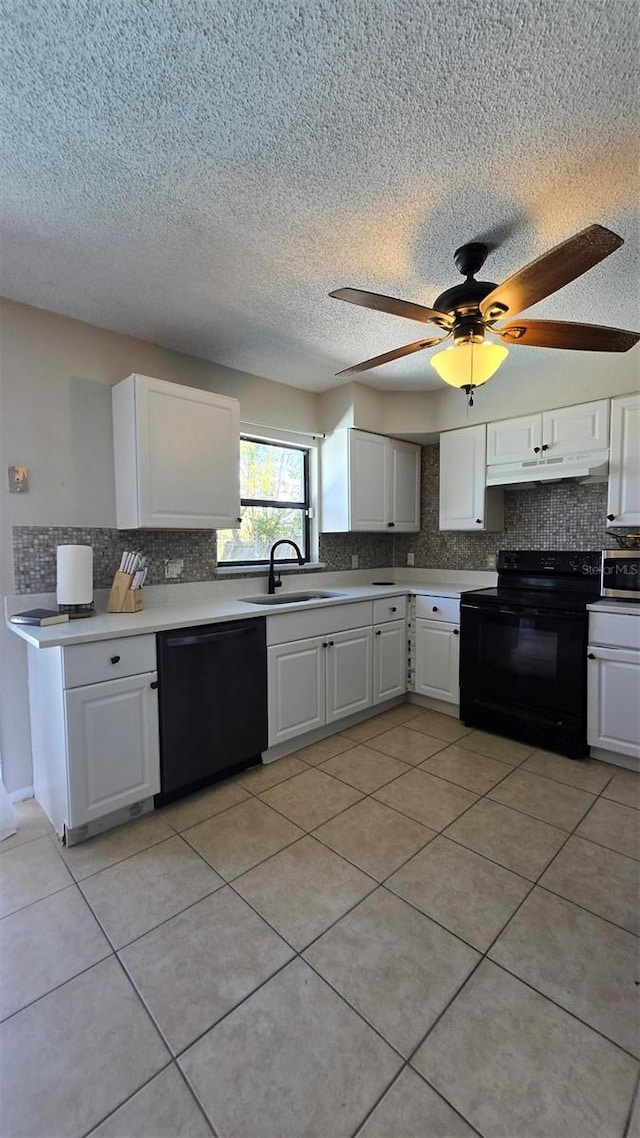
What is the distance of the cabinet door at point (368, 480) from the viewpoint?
352 centimetres

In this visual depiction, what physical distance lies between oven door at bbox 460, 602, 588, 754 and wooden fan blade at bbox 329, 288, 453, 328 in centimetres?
178

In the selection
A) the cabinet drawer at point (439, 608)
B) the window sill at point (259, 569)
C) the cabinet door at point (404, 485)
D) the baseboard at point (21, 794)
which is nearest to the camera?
the baseboard at point (21, 794)

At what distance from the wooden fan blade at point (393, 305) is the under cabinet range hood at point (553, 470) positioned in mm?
1553

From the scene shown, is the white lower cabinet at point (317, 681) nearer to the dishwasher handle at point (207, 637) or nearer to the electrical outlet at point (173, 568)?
the dishwasher handle at point (207, 637)

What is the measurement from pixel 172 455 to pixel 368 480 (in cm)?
163

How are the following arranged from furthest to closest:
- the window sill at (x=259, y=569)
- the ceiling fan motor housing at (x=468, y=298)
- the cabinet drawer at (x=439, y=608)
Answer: the cabinet drawer at (x=439, y=608) → the window sill at (x=259, y=569) → the ceiling fan motor housing at (x=468, y=298)

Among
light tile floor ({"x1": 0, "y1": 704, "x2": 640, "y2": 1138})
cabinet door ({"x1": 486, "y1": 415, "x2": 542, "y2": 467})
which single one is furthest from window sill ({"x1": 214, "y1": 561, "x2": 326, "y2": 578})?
cabinet door ({"x1": 486, "y1": 415, "x2": 542, "y2": 467})

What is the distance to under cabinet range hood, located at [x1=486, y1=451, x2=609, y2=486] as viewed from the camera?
2838 millimetres

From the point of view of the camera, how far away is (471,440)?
346 cm

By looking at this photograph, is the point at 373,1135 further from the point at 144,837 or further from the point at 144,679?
the point at 144,679

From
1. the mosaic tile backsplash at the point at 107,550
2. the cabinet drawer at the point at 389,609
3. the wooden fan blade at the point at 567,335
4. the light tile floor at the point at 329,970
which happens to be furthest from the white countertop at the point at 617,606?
the mosaic tile backsplash at the point at 107,550

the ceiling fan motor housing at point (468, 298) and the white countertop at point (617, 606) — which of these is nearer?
the ceiling fan motor housing at point (468, 298)

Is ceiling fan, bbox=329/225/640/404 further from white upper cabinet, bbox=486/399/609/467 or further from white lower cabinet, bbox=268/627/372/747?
white lower cabinet, bbox=268/627/372/747

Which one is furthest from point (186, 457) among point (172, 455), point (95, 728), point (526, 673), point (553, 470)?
point (526, 673)
